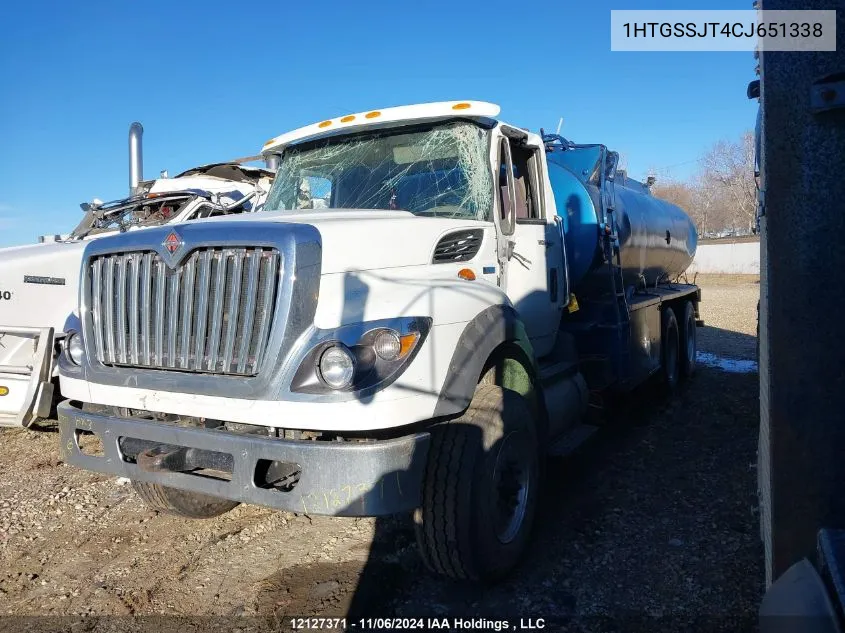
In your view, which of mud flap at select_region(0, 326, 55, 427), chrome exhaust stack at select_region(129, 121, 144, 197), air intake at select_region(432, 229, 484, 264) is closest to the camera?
air intake at select_region(432, 229, 484, 264)

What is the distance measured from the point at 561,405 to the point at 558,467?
3.45 feet

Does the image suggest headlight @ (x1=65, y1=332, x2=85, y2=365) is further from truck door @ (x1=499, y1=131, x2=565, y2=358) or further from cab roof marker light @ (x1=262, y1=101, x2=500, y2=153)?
truck door @ (x1=499, y1=131, x2=565, y2=358)

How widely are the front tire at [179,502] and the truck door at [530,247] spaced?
7.91ft

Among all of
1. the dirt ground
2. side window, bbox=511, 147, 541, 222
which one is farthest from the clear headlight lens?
side window, bbox=511, 147, 541, 222

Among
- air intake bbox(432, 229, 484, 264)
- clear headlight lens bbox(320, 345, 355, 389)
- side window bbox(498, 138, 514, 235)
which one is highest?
side window bbox(498, 138, 514, 235)

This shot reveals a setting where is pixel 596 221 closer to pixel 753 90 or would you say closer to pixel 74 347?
pixel 753 90

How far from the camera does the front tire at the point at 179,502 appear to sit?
164 inches

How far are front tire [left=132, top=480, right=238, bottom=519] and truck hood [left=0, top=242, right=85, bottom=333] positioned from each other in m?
2.34

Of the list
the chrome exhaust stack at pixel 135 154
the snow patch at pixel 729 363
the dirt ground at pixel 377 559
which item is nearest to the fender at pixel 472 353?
the dirt ground at pixel 377 559

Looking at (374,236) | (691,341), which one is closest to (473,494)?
(374,236)

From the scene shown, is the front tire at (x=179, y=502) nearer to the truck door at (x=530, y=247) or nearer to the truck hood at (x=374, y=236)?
the truck hood at (x=374, y=236)

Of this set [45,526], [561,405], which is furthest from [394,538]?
[45,526]

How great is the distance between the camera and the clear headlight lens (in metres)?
2.77

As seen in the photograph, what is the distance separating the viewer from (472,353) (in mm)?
3211
